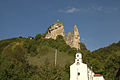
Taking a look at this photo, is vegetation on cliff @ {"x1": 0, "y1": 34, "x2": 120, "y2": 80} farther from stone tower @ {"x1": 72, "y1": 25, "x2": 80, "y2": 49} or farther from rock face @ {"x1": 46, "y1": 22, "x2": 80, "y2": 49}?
stone tower @ {"x1": 72, "y1": 25, "x2": 80, "y2": 49}

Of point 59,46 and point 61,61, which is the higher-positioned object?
point 59,46

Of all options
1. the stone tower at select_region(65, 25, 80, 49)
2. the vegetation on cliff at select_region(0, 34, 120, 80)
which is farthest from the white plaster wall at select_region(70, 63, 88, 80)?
the stone tower at select_region(65, 25, 80, 49)

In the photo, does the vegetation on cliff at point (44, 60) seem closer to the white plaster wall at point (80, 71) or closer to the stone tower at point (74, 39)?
the white plaster wall at point (80, 71)

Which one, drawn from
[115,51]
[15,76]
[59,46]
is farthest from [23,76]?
[115,51]

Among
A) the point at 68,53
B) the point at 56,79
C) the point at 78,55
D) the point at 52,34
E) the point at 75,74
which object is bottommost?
the point at 56,79

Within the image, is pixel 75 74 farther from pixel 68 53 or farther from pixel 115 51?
pixel 115 51

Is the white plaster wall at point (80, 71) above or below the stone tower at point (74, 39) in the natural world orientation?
below

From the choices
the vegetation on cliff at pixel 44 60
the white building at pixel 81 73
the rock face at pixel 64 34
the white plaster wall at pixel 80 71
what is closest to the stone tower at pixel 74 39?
the rock face at pixel 64 34

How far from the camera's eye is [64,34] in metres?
91.2

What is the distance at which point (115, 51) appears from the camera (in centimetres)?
8225

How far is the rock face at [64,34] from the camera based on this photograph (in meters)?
86.7

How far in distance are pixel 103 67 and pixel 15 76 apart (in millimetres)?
26661

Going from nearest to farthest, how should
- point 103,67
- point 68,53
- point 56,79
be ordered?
1. point 56,79
2. point 103,67
3. point 68,53

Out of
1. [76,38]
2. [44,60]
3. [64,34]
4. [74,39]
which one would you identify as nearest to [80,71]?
[44,60]
